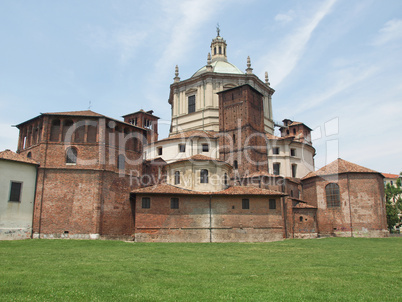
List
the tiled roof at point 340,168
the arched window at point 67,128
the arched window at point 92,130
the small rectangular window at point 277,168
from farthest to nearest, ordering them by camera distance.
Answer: the small rectangular window at point 277,168
the tiled roof at point 340,168
the arched window at point 92,130
the arched window at point 67,128

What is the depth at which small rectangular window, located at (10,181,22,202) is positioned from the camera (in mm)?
27953

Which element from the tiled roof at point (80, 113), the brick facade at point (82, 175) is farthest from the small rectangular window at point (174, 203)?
the tiled roof at point (80, 113)

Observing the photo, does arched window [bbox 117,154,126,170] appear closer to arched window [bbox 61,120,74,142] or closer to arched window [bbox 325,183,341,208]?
arched window [bbox 61,120,74,142]

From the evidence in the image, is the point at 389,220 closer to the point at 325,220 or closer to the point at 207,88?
the point at 325,220

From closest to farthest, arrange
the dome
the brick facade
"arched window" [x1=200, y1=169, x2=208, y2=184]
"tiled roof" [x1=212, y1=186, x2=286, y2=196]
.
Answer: the brick facade
"tiled roof" [x1=212, y1=186, x2=286, y2=196]
"arched window" [x1=200, y1=169, x2=208, y2=184]
the dome

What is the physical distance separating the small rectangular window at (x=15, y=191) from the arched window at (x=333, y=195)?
95.6ft

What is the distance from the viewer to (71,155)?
3089 cm

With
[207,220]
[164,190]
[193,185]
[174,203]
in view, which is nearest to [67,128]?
[164,190]

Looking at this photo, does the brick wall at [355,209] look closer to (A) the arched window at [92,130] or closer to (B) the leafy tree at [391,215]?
(B) the leafy tree at [391,215]

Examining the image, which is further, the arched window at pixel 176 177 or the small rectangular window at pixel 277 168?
the small rectangular window at pixel 277 168

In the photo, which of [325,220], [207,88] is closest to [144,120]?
[207,88]

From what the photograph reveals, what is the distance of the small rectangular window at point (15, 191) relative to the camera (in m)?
28.0

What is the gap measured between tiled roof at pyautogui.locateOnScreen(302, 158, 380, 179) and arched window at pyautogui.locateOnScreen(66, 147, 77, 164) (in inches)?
968

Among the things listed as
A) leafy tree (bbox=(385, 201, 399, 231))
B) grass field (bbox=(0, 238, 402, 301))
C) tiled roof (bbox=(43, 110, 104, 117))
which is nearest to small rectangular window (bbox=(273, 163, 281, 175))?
leafy tree (bbox=(385, 201, 399, 231))
